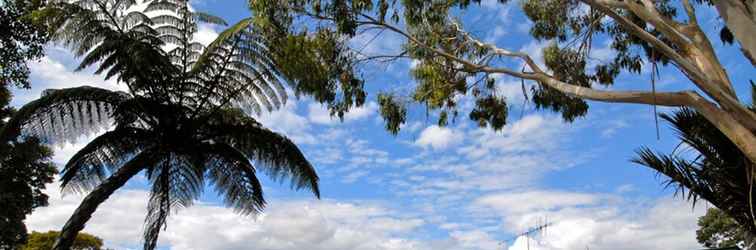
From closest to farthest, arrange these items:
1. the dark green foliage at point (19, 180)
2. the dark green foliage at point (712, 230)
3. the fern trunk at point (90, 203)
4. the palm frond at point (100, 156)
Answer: the fern trunk at point (90, 203)
the palm frond at point (100, 156)
the dark green foliage at point (19, 180)
the dark green foliage at point (712, 230)

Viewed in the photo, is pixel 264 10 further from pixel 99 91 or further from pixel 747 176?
pixel 747 176

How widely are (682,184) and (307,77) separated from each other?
658 cm

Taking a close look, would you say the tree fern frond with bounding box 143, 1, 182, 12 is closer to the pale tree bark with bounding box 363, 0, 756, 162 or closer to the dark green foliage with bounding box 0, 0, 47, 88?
the dark green foliage with bounding box 0, 0, 47, 88

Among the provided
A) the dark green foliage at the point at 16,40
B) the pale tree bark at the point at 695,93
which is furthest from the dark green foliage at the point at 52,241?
the pale tree bark at the point at 695,93

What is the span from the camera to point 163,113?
1423 centimetres

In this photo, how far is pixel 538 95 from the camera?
44.3ft

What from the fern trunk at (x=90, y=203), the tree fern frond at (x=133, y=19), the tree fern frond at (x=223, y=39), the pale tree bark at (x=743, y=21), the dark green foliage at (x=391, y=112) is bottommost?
the fern trunk at (x=90, y=203)

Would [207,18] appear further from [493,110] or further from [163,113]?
[493,110]

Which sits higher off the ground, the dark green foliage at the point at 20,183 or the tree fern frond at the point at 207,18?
the tree fern frond at the point at 207,18

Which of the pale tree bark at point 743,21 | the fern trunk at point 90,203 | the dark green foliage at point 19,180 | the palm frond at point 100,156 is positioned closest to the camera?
the pale tree bark at point 743,21

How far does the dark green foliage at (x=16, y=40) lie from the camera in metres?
16.0

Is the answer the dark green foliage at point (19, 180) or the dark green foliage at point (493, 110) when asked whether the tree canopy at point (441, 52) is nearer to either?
the dark green foliage at point (493, 110)

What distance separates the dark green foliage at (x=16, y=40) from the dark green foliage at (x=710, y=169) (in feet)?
46.0

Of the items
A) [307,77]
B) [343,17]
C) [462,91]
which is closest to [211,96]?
→ [307,77]
